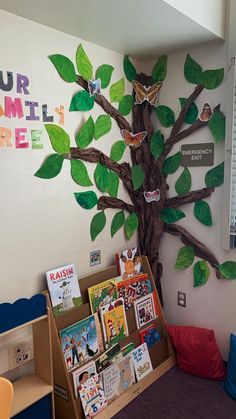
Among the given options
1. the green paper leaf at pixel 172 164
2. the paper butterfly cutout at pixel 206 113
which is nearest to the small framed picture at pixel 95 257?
the green paper leaf at pixel 172 164

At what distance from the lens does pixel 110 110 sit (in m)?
2.21

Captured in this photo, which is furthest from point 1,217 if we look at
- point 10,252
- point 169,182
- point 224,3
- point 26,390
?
point 224,3

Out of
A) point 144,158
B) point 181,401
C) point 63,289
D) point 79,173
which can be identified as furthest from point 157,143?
point 181,401

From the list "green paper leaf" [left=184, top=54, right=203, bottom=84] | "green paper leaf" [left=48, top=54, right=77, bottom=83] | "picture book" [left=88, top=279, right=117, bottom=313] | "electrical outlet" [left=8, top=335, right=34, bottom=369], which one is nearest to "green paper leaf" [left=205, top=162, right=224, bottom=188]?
"green paper leaf" [left=184, top=54, right=203, bottom=84]

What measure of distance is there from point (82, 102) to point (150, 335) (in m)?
1.55

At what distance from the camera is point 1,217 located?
165 cm

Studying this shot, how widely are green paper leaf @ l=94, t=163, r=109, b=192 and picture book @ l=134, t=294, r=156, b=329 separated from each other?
785mm

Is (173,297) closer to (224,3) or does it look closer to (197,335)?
(197,335)

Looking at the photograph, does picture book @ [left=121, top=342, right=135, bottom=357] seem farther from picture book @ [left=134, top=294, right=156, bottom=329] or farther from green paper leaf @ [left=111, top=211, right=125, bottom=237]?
green paper leaf @ [left=111, top=211, right=125, bottom=237]

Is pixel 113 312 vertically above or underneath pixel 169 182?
underneath

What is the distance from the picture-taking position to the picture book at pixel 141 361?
216 centimetres

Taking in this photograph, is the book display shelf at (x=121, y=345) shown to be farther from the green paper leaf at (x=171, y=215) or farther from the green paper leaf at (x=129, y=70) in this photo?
the green paper leaf at (x=129, y=70)

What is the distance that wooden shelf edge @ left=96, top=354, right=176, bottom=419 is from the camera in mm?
1920

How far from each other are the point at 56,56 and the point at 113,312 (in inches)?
58.8
